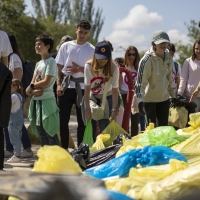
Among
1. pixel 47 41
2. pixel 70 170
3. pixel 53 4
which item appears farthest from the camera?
pixel 53 4

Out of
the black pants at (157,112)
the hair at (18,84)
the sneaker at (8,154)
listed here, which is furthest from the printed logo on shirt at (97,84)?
the sneaker at (8,154)

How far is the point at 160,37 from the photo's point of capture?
23.6ft

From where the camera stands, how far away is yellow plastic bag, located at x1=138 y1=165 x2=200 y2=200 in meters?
3.39

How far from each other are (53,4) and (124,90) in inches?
2116

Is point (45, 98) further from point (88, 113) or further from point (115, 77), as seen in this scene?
point (115, 77)

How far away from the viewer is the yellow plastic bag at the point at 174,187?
339 cm

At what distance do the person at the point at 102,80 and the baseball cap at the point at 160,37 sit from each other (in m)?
0.62

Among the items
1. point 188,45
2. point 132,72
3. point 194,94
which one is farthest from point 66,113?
point 188,45

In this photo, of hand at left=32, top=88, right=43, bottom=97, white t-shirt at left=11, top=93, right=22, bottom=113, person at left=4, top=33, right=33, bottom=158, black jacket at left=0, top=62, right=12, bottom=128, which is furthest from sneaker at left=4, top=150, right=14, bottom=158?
black jacket at left=0, top=62, right=12, bottom=128

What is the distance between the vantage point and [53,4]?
61.9 metres

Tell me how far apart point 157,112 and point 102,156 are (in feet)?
8.46

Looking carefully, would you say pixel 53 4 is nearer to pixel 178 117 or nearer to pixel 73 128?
pixel 73 128

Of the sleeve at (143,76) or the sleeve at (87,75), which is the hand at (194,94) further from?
the sleeve at (87,75)

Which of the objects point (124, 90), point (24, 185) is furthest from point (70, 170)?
point (124, 90)
